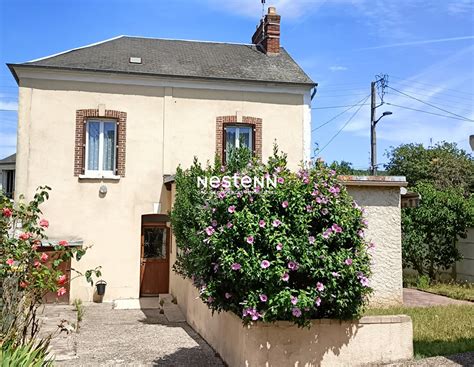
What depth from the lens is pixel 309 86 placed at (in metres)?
15.0

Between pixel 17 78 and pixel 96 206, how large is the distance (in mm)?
4126

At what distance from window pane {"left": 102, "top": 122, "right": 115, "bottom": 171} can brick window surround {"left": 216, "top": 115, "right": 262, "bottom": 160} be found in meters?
3.00

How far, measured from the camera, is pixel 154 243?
1505 centimetres

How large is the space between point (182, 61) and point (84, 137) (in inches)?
152

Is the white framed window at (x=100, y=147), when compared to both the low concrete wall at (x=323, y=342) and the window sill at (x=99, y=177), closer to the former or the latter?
the window sill at (x=99, y=177)

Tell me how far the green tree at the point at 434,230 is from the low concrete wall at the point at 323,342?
30.0 ft

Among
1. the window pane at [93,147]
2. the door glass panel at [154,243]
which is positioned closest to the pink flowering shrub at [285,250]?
the window pane at [93,147]

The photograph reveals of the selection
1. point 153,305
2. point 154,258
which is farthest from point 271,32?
point 153,305

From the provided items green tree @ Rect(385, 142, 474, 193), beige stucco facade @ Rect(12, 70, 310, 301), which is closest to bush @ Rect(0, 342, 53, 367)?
beige stucco facade @ Rect(12, 70, 310, 301)

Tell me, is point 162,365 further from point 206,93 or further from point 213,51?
point 213,51

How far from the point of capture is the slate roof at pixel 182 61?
14.2m

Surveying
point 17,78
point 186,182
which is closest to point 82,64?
point 17,78

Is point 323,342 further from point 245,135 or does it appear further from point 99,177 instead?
point 245,135

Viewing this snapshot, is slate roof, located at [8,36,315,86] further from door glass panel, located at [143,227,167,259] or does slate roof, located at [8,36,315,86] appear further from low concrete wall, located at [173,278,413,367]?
low concrete wall, located at [173,278,413,367]
